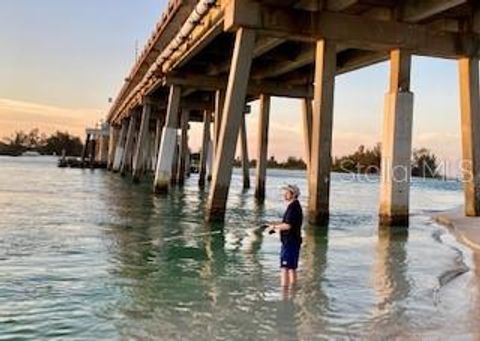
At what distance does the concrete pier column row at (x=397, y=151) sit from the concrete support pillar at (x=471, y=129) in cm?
298

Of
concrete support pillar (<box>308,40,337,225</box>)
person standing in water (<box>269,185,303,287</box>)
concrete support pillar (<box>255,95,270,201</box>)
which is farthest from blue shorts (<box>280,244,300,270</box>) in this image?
concrete support pillar (<box>255,95,270,201</box>)

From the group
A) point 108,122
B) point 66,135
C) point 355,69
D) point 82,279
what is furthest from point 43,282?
point 66,135

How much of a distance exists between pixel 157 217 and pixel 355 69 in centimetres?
1319

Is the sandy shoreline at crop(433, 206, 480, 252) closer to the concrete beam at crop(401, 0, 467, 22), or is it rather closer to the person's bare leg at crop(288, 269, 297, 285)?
the concrete beam at crop(401, 0, 467, 22)

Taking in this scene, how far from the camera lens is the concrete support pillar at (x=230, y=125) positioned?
2027cm

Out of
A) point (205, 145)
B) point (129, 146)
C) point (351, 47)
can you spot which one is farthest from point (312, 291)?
point (129, 146)

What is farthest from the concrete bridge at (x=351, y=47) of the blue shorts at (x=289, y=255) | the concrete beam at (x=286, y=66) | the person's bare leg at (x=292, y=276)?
the blue shorts at (x=289, y=255)

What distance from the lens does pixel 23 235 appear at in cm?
1680

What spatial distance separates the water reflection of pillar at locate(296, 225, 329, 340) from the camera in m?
7.90

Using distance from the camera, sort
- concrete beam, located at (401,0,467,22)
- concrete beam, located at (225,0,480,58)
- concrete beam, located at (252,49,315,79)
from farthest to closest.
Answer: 1. concrete beam, located at (252,49,315,79)
2. concrete beam, located at (225,0,480,58)
3. concrete beam, located at (401,0,467,22)

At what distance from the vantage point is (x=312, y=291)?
10.0 metres

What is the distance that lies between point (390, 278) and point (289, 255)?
2.53m

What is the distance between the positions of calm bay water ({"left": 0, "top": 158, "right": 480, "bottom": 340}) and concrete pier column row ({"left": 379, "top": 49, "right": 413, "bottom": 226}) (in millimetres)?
1425

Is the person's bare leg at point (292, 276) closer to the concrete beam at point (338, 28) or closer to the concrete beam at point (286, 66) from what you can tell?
the concrete beam at point (338, 28)
